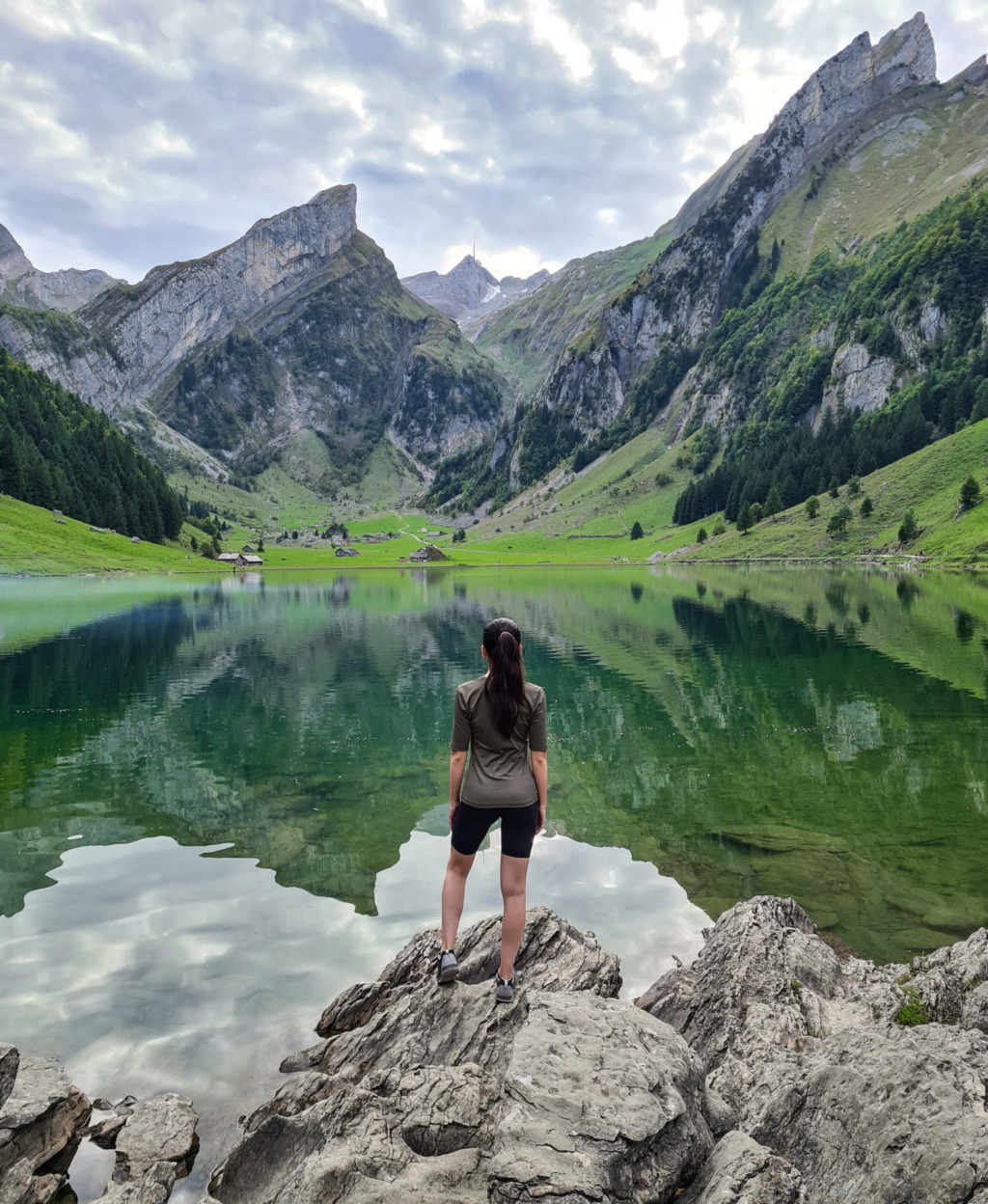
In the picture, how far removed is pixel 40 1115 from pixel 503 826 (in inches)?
234

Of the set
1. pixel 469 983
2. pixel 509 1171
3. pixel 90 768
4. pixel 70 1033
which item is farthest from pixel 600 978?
pixel 90 768

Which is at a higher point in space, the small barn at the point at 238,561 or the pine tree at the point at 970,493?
the pine tree at the point at 970,493

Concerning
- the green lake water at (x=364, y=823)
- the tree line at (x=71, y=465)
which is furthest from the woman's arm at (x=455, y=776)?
the tree line at (x=71, y=465)

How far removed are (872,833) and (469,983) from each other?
39.5 ft

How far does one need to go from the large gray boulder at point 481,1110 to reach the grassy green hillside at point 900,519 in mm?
110850

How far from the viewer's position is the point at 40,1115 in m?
7.53

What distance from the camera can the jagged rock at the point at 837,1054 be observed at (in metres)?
5.07

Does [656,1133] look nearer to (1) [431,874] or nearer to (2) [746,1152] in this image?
(2) [746,1152]

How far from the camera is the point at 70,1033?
31.6 feet

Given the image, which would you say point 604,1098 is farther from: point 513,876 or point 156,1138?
point 156,1138

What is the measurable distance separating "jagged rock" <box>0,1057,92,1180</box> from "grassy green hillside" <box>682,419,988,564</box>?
114 metres

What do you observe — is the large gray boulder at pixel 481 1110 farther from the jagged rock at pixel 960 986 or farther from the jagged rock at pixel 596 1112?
the jagged rock at pixel 960 986

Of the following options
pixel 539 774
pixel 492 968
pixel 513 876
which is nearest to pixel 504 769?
pixel 539 774

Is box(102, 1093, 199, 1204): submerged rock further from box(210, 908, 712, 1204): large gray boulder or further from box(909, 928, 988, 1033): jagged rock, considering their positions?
box(909, 928, 988, 1033): jagged rock
